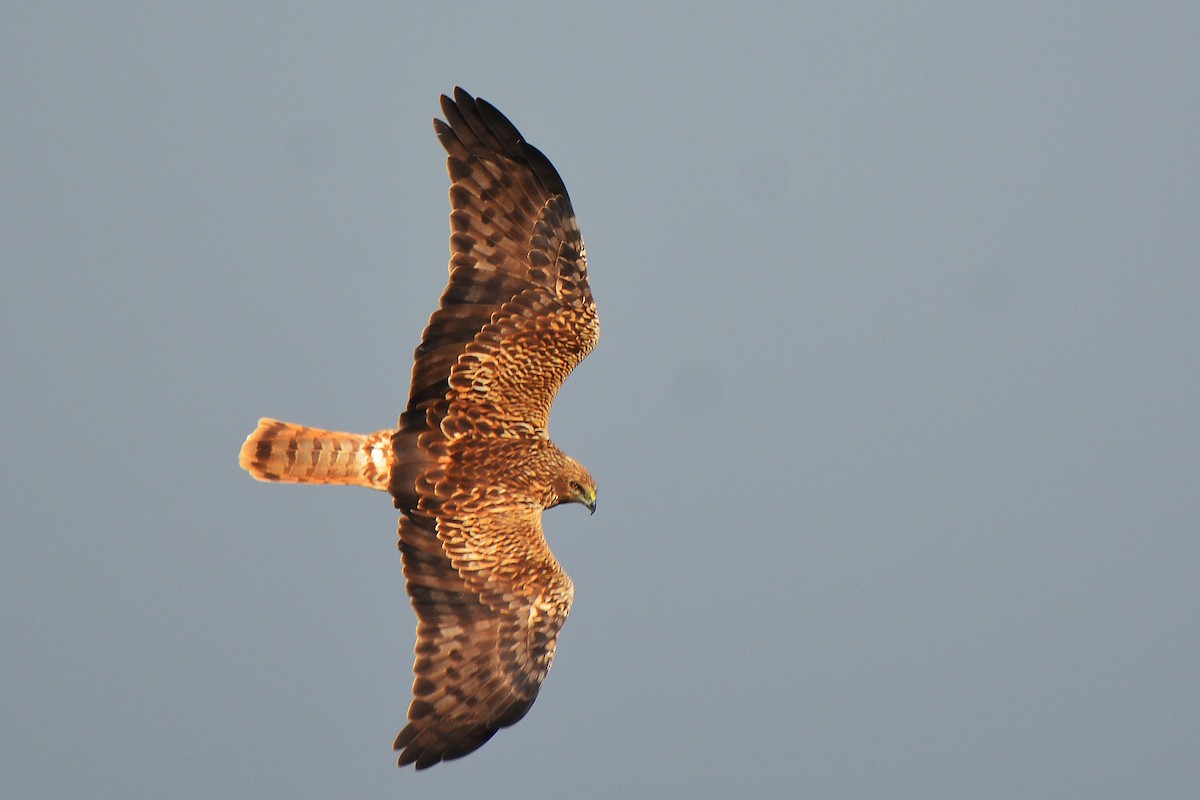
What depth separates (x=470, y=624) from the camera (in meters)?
11.2

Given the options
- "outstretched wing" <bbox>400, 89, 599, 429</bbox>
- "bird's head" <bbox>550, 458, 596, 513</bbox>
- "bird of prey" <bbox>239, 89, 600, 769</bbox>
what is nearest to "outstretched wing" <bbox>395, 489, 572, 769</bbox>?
"bird of prey" <bbox>239, 89, 600, 769</bbox>

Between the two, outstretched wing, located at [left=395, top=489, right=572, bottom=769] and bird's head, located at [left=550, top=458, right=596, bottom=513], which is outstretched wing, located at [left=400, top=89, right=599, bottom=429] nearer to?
bird's head, located at [left=550, top=458, right=596, bottom=513]

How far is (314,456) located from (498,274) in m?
1.78

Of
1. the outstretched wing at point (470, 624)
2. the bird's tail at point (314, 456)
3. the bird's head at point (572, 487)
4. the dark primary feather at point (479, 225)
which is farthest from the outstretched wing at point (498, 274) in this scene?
the outstretched wing at point (470, 624)

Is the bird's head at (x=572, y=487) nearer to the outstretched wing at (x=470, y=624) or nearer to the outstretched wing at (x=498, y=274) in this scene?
the outstretched wing at (x=470, y=624)

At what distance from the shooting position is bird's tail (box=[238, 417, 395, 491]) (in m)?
11.1

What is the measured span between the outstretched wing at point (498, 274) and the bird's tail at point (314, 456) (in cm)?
31

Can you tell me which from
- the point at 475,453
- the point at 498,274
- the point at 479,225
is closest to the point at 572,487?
the point at 475,453

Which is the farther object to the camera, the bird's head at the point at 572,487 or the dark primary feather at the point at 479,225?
the bird's head at the point at 572,487

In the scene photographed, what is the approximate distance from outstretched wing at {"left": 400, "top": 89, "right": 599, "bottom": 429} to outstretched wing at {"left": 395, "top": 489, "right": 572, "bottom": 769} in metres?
0.78

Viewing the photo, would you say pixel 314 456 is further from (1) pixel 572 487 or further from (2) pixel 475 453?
(1) pixel 572 487

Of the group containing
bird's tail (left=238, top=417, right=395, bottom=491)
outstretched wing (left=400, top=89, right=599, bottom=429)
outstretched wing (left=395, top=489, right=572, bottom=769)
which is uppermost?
outstretched wing (left=400, top=89, right=599, bottom=429)

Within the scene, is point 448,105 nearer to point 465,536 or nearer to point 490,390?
point 490,390

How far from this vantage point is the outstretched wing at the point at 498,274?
36.3ft
